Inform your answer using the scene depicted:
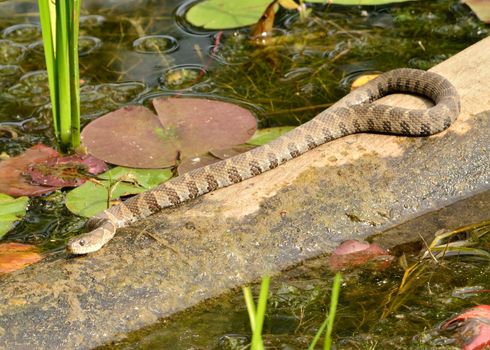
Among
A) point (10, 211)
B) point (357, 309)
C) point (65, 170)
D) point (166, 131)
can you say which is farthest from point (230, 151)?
point (357, 309)

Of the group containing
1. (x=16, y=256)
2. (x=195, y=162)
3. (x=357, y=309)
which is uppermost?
(x=357, y=309)

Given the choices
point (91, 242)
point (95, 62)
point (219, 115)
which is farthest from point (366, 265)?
point (95, 62)

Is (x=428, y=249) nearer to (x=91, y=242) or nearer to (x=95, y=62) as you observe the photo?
(x=91, y=242)

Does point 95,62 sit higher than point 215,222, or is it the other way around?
point 215,222

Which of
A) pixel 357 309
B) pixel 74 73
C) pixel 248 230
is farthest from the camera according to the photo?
pixel 74 73

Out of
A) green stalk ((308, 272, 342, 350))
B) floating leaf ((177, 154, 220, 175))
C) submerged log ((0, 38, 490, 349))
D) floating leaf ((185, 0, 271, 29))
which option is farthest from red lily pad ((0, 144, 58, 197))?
green stalk ((308, 272, 342, 350))

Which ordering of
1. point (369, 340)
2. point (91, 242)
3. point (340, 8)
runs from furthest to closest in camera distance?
point (340, 8) < point (91, 242) < point (369, 340)

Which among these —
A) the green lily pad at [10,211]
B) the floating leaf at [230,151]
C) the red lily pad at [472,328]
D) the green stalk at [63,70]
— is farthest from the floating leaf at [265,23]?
the red lily pad at [472,328]

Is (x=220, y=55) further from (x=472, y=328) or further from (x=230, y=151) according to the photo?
(x=472, y=328)
